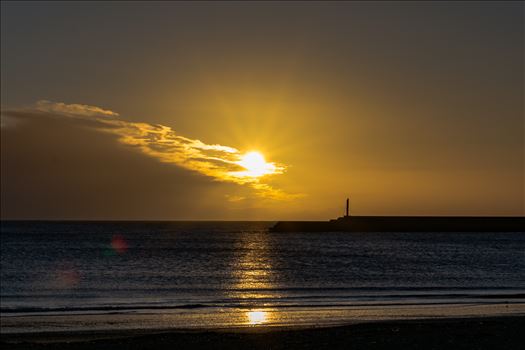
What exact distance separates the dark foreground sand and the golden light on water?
2642 millimetres

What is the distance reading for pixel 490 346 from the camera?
18.6 metres

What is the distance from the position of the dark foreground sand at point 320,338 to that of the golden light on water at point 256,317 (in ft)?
8.67

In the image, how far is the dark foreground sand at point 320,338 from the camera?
1891 cm

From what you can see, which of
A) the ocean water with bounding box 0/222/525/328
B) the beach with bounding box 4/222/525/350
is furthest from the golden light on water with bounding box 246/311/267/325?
the ocean water with bounding box 0/222/525/328

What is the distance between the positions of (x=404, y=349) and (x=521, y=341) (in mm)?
3754

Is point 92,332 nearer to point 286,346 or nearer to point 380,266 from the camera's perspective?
point 286,346

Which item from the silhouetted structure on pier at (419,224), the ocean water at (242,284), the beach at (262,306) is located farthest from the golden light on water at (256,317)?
the silhouetted structure on pier at (419,224)

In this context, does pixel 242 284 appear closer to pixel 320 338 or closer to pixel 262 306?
pixel 262 306

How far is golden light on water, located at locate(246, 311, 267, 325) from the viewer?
25.8m

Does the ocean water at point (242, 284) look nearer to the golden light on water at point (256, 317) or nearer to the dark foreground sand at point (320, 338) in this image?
the golden light on water at point (256, 317)

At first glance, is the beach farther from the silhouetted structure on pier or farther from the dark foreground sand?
the silhouetted structure on pier

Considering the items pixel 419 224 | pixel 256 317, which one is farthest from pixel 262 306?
pixel 419 224

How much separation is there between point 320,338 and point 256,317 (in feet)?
25.1

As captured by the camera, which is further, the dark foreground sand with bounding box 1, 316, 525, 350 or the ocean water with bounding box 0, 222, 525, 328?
the ocean water with bounding box 0, 222, 525, 328
